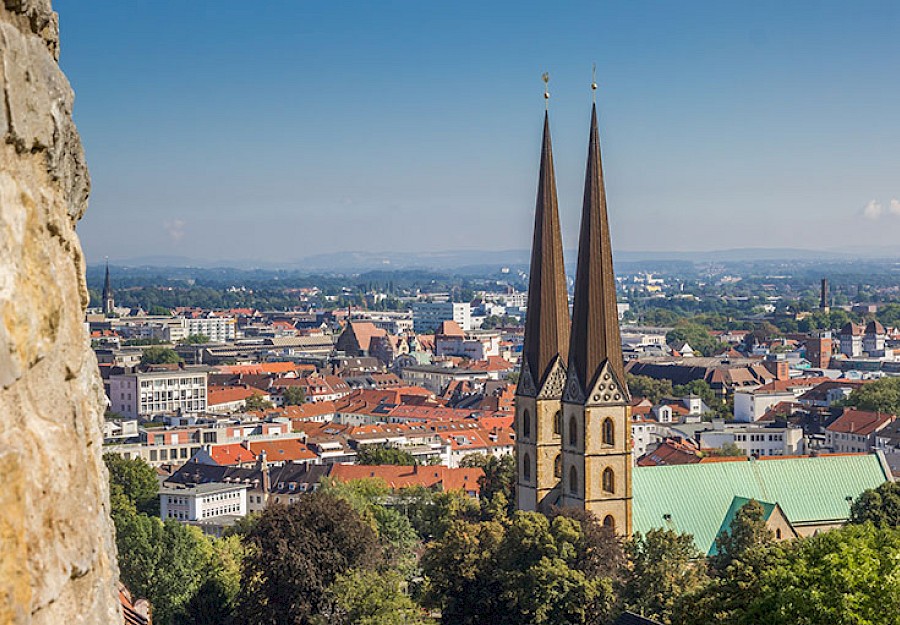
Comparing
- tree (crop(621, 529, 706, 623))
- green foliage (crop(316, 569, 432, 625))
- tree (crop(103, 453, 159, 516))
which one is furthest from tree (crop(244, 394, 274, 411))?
tree (crop(621, 529, 706, 623))

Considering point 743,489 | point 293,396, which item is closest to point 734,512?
point 743,489

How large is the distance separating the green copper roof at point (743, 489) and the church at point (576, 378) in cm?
185

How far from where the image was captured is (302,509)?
48.5 metres

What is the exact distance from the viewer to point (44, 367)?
22.2 ft

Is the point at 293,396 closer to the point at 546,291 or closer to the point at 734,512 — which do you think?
the point at 546,291

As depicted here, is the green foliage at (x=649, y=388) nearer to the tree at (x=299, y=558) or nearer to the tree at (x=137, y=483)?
the tree at (x=137, y=483)

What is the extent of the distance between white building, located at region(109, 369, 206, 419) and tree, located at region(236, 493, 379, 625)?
3564 inches

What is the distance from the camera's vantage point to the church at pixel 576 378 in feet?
177

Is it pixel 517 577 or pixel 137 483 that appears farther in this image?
pixel 137 483

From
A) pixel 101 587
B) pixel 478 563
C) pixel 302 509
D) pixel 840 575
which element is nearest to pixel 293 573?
pixel 302 509

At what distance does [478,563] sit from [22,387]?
4171 cm

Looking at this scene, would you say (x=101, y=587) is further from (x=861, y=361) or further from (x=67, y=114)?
(x=861, y=361)

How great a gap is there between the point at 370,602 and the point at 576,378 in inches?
573

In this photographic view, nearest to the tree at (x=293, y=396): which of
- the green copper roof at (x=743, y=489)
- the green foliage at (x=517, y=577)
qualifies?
the green copper roof at (x=743, y=489)
